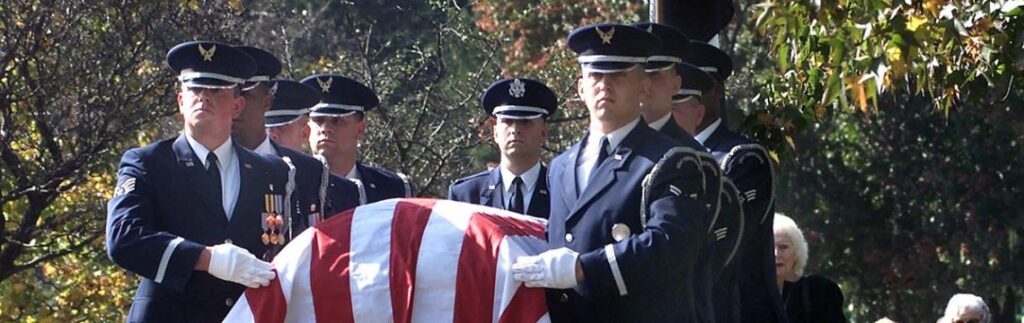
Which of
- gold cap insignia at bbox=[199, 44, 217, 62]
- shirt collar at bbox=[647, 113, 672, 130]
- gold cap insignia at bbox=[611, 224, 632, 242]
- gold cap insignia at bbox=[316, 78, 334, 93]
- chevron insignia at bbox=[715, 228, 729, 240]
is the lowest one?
chevron insignia at bbox=[715, 228, 729, 240]

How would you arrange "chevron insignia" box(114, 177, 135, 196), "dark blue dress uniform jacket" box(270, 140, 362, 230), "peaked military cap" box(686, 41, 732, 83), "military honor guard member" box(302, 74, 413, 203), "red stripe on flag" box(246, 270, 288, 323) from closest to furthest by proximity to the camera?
"red stripe on flag" box(246, 270, 288, 323), "chevron insignia" box(114, 177, 135, 196), "dark blue dress uniform jacket" box(270, 140, 362, 230), "peaked military cap" box(686, 41, 732, 83), "military honor guard member" box(302, 74, 413, 203)

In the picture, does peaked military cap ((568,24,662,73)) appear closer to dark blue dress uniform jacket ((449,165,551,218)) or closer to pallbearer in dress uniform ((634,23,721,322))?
pallbearer in dress uniform ((634,23,721,322))

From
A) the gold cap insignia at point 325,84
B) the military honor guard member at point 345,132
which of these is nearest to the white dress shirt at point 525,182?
the military honor guard member at point 345,132

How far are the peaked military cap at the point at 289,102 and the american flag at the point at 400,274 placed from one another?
9.42 feet

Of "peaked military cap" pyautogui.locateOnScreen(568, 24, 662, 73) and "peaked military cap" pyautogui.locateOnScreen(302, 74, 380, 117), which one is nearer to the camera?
"peaked military cap" pyautogui.locateOnScreen(568, 24, 662, 73)

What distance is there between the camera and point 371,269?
6805mm

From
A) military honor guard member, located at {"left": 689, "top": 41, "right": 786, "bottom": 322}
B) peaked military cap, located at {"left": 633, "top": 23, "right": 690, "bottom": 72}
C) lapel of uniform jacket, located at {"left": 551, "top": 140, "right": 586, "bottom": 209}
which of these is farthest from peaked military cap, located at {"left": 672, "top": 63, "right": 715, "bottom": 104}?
lapel of uniform jacket, located at {"left": 551, "top": 140, "right": 586, "bottom": 209}

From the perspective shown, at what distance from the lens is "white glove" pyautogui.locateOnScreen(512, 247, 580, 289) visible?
6602mm

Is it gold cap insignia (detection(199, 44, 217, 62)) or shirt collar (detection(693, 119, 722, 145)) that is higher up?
gold cap insignia (detection(199, 44, 217, 62))

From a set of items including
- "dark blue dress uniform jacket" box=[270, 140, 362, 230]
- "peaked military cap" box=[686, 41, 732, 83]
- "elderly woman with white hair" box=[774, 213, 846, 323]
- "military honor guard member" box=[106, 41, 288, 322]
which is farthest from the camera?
"elderly woman with white hair" box=[774, 213, 846, 323]

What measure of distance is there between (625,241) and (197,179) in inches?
63.7

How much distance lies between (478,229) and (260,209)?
1.03 metres

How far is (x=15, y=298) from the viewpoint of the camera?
13656 millimetres

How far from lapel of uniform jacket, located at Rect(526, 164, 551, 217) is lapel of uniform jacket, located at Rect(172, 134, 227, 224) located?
248 centimetres
